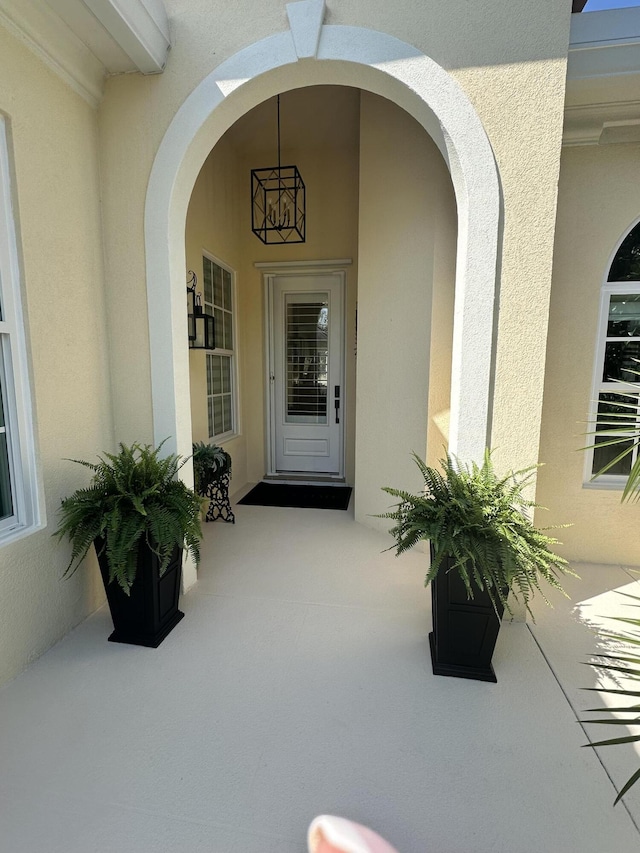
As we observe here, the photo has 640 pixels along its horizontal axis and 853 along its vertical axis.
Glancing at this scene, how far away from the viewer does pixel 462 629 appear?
1.88 meters

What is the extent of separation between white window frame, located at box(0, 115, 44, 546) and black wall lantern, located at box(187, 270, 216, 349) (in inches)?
58.1

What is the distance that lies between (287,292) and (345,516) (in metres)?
2.62

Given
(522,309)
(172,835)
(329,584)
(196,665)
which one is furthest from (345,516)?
(172,835)

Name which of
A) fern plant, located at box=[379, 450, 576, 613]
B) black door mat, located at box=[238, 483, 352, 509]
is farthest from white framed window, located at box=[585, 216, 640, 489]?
black door mat, located at box=[238, 483, 352, 509]

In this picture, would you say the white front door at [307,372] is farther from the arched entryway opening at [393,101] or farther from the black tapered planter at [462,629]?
the black tapered planter at [462,629]

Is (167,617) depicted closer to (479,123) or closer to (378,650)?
(378,650)

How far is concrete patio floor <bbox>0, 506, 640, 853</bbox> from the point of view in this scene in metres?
1.27

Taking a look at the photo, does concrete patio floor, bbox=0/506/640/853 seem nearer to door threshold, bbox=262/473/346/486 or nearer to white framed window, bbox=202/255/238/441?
white framed window, bbox=202/255/238/441

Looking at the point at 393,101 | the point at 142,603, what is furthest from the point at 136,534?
the point at 393,101

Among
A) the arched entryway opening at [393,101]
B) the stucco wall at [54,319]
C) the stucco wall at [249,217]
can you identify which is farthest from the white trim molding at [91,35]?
the stucco wall at [249,217]

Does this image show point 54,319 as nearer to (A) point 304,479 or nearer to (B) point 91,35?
(B) point 91,35

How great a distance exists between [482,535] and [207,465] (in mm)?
2242

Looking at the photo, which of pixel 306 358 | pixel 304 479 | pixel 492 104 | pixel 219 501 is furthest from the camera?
pixel 304 479

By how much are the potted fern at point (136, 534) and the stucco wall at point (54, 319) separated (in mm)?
144
